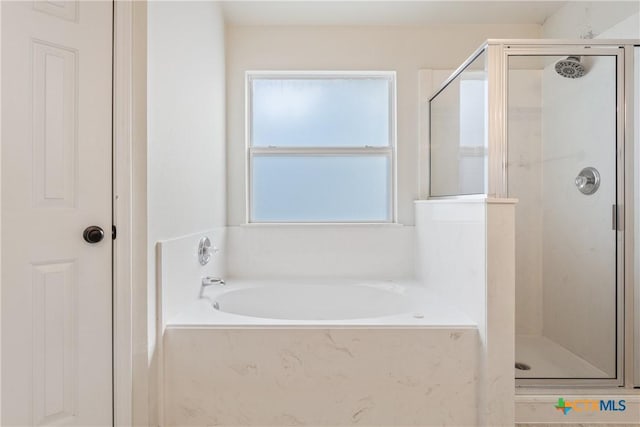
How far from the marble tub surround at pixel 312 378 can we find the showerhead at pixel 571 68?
1.63 meters

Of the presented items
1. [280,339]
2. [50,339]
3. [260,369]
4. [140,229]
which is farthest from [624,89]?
[50,339]

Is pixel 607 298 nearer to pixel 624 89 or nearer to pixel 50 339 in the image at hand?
pixel 624 89

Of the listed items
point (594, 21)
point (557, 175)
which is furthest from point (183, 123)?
point (594, 21)

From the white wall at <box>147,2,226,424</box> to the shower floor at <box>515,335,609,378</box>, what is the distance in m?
1.87

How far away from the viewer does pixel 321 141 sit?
103 inches

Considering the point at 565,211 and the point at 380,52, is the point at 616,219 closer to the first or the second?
the point at 565,211

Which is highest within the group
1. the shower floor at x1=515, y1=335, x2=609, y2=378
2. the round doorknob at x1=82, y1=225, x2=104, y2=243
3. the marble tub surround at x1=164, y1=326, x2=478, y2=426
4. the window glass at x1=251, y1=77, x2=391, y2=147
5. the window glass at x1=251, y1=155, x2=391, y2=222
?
the window glass at x1=251, y1=77, x2=391, y2=147

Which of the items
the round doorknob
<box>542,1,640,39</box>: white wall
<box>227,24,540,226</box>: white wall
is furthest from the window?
the round doorknob

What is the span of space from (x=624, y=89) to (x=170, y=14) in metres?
2.20

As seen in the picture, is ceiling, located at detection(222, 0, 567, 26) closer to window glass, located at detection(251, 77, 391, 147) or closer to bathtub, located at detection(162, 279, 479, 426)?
window glass, located at detection(251, 77, 391, 147)

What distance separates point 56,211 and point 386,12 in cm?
226

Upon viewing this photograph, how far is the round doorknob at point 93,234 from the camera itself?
126 centimetres

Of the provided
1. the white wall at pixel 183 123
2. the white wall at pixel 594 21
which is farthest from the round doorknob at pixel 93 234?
the white wall at pixel 594 21

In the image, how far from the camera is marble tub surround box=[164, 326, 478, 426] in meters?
1.46
